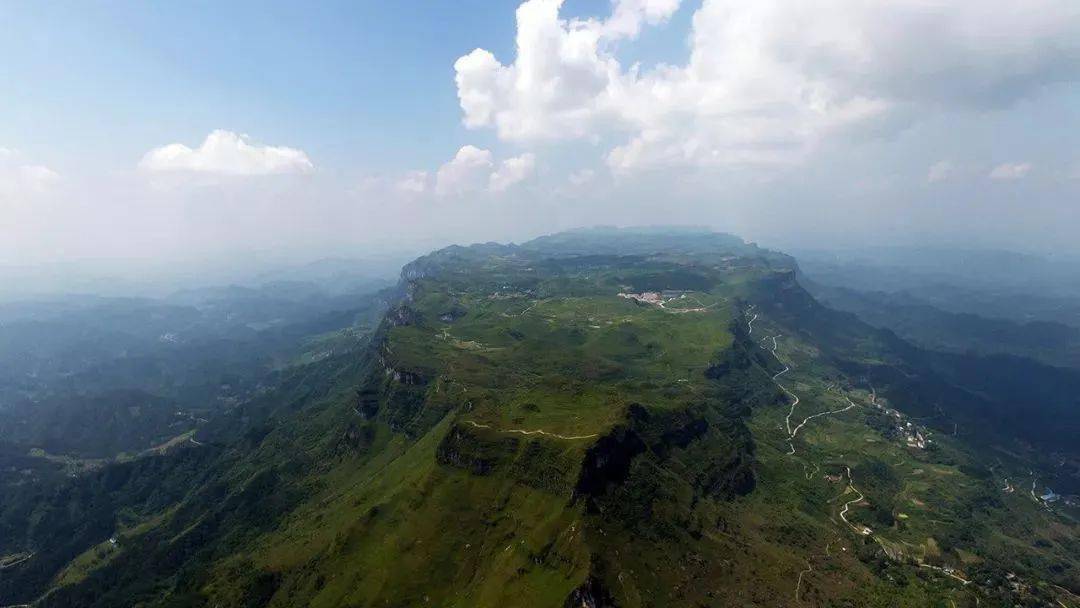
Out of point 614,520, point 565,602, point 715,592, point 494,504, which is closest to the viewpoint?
point 565,602

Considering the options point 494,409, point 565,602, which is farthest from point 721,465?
point 565,602

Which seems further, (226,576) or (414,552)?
(226,576)

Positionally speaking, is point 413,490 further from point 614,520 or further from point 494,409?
point 614,520

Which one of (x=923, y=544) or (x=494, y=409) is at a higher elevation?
(x=494, y=409)

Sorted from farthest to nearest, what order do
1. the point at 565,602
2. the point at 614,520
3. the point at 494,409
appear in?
1. the point at 494,409
2. the point at 614,520
3. the point at 565,602

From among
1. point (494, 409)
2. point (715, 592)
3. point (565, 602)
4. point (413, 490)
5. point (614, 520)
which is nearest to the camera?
point (565, 602)

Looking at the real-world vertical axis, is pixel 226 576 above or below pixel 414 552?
below

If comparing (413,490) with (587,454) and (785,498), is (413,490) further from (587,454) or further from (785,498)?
(785,498)

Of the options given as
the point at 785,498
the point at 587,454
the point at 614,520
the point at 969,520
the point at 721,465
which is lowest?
the point at 969,520

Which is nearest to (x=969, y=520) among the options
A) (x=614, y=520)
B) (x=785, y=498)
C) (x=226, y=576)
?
(x=785, y=498)
